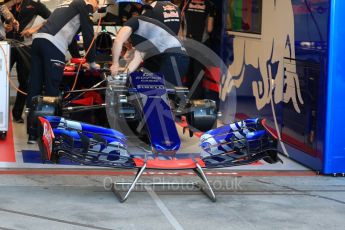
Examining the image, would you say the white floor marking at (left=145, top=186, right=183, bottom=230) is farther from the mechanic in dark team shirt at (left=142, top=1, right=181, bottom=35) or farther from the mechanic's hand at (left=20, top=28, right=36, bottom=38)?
the mechanic's hand at (left=20, top=28, right=36, bottom=38)

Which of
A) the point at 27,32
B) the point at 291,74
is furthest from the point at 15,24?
the point at 291,74

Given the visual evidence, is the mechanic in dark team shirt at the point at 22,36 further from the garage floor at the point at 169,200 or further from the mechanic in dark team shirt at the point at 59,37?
the garage floor at the point at 169,200

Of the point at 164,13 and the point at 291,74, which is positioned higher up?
the point at 164,13

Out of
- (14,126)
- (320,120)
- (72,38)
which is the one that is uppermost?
(72,38)

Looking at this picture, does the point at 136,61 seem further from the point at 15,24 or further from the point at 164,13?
the point at 15,24

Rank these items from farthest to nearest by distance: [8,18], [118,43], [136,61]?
[8,18] < [136,61] < [118,43]

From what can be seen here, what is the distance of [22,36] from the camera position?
968 cm

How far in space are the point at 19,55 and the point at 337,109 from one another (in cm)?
486

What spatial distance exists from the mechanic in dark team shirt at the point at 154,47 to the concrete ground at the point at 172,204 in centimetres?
163

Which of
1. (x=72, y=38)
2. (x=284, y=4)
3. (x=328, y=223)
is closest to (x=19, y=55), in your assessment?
(x=72, y=38)

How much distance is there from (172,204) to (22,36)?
486 centimetres

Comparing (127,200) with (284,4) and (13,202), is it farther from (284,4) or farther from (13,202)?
(284,4)

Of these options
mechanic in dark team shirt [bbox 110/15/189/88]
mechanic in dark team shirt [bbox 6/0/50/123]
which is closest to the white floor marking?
mechanic in dark team shirt [bbox 110/15/189/88]

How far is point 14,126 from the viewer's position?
9.48m
